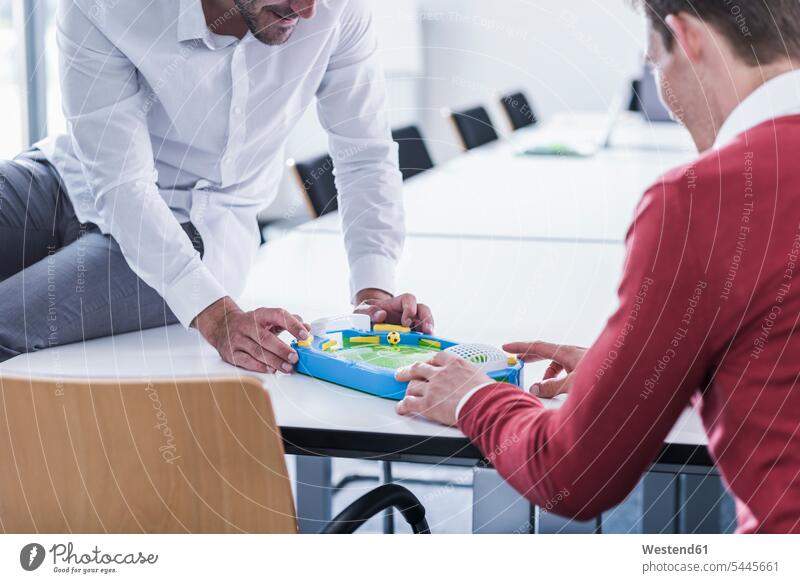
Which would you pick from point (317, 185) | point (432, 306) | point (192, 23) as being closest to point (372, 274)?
point (432, 306)

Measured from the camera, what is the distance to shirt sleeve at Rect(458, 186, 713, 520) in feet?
2.88

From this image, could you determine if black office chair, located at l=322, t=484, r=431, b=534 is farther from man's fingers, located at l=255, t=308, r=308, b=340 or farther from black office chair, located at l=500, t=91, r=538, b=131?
black office chair, located at l=500, t=91, r=538, b=131

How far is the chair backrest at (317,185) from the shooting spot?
2.54m

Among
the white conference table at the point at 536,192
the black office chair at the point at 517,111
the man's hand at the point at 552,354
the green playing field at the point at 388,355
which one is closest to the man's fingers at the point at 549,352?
the man's hand at the point at 552,354

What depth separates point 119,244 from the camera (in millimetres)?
1540

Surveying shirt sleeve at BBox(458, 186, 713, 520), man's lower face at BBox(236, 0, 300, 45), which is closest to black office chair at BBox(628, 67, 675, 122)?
man's lower face at BBox(236, 0, 300, 45)

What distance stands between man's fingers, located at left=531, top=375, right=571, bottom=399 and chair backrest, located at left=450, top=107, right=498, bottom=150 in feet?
8.78

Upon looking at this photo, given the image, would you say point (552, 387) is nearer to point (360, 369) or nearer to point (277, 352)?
point (360, 369)

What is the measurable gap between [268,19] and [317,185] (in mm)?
1127

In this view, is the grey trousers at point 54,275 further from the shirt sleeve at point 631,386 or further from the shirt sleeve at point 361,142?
the shirt sleeve at point 631,386

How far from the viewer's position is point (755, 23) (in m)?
0.92

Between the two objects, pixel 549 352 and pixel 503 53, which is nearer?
pixel 549 352
